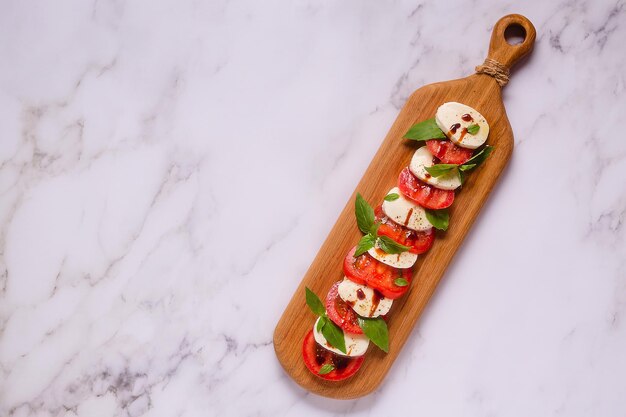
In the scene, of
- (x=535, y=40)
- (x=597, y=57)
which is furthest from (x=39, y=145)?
(x=597, y=57)

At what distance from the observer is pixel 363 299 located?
7.45ft

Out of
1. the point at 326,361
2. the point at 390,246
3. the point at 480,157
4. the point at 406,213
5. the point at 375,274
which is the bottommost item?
the point at 326,361

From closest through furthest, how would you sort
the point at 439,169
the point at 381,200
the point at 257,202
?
1. the point at 439,169
2. the point at 381,200
3. the point at 257,202

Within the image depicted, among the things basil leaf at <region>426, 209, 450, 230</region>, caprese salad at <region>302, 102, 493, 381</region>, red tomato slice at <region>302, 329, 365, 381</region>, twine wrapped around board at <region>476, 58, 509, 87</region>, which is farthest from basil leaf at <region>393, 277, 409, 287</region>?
twine wrapped around board at <region>476, 58, 509, 87</region>

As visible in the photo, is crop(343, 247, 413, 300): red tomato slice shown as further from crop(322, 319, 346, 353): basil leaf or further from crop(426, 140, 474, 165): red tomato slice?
crop(426, 140, 474, 165): red tomato slice

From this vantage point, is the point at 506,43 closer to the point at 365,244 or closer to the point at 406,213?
the point at 406,213

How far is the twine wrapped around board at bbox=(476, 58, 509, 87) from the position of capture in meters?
2.33

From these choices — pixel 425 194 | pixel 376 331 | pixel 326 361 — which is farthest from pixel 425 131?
pixel 326 361

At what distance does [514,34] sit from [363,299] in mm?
1170

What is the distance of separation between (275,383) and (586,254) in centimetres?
136

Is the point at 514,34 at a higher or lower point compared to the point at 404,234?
higher

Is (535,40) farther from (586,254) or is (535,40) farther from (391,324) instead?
(391,324)

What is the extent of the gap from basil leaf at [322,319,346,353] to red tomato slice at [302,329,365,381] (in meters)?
0.12

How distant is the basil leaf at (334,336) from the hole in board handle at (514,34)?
4.19 ft
